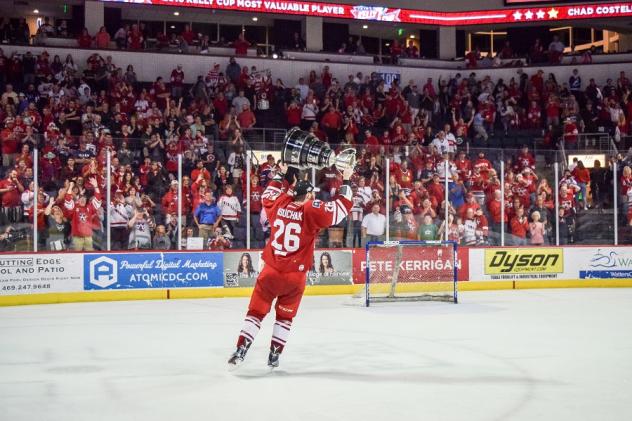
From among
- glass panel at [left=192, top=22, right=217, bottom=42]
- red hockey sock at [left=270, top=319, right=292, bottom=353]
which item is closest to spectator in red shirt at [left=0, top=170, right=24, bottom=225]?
red hockey sock at [left=270, top=319, right=292, bottom=353]

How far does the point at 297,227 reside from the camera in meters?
7.77

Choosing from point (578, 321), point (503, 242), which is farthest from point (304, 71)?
point (578, 321)

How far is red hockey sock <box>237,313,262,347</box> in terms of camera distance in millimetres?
7547

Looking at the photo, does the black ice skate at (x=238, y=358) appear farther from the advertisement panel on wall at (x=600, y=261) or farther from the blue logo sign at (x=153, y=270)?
the advertisement panel on wall at (x=600, y=261)

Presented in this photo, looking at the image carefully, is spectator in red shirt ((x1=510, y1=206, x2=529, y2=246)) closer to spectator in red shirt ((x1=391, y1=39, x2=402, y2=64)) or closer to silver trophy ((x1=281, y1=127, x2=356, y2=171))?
silver trophy ((x1=281, y1=127, x2=356, y2=171))

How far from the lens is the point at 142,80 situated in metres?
22.6

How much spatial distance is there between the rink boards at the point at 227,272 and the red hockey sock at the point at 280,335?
6.42 meters

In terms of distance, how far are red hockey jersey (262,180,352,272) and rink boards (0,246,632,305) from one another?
632 cm

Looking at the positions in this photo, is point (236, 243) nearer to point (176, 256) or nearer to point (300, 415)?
point (176, 256)

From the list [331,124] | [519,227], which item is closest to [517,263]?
[519,227]

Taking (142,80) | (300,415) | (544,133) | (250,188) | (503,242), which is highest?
(142,80)

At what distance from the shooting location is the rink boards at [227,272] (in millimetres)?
13180

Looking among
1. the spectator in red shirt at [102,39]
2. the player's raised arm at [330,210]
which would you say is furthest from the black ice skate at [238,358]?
the spectator in red shirt at [102,39]

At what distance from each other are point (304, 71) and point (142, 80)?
15.2 ft
